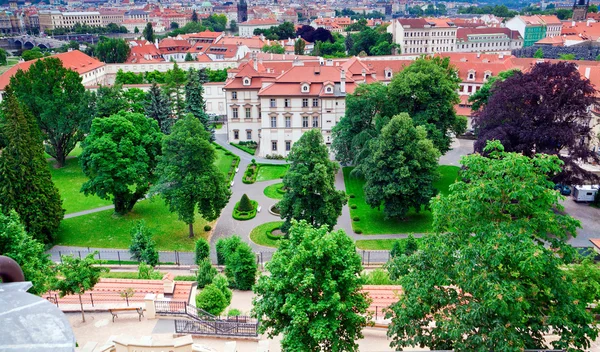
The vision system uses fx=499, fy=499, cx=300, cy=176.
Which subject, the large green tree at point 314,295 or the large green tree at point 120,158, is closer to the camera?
the large green tree at point 314,295

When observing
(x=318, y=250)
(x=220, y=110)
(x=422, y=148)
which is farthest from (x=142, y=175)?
(x=220, y=110)

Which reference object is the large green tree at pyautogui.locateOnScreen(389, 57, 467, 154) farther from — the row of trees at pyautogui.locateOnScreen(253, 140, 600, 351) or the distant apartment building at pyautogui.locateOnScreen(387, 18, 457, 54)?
the distant apartment building at pyautogui.locateOnScreen(387, 18, 457, 54)

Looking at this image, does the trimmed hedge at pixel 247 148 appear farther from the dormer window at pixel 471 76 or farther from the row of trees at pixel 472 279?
the row of trees at pixel 472 279

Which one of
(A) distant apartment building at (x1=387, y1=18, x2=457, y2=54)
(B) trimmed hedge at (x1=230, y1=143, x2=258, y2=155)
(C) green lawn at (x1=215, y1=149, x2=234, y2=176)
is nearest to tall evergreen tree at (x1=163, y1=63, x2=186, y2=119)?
(C) green lawn at (x1=215, y1=149, x2=234, y2=176)

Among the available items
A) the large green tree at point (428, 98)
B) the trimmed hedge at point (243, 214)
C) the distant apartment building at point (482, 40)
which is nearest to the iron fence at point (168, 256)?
the trimmed hedge at point (243, 214)

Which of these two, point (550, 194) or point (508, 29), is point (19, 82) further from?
point (508, 29)

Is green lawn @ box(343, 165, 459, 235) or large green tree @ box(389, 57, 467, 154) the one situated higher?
large green tree @ box(389, 57, 467, 154)
